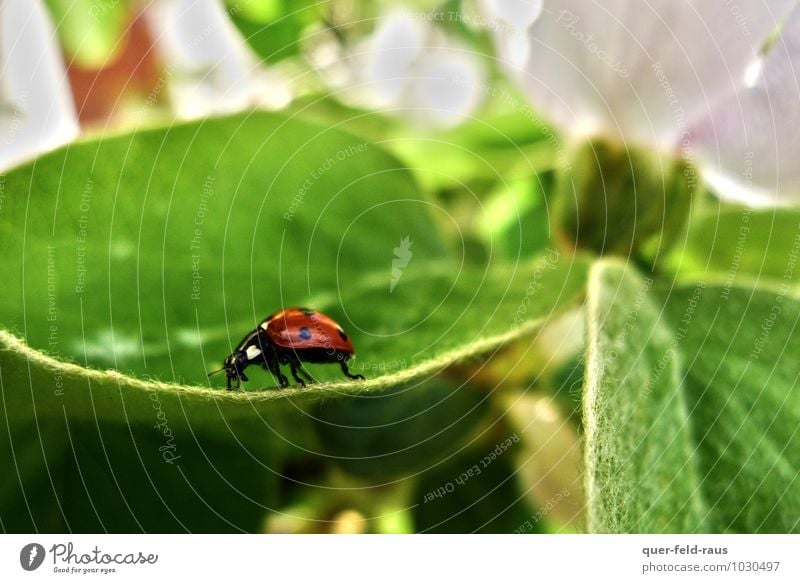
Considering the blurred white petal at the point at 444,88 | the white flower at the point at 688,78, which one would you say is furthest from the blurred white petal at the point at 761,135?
the blurred white petal at the point at 444,88

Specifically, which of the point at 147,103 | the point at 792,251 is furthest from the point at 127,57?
the point at 792,251

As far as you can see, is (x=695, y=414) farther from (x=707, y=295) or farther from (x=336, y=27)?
(x=336, y=27)

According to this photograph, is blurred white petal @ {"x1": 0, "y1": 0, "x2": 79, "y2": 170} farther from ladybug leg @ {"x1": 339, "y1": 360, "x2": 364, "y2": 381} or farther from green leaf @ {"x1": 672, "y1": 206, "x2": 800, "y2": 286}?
green leaf @ {"x1": 672, "y1": 206, "x2": 800, "y2": 286}

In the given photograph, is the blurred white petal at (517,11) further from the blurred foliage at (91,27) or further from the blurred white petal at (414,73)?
the blurred foliage at (91,27)

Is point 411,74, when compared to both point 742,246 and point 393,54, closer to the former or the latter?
point 393,54

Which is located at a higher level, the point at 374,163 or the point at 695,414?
the point at 374,163

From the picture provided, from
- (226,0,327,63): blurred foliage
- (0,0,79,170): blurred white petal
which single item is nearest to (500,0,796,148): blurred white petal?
(226,0,327,63): blurred foliage

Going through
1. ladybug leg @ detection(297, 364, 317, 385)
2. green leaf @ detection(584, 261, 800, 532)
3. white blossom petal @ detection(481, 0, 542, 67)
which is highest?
white blossom petal @ detection(481, 0, 542, 67)
